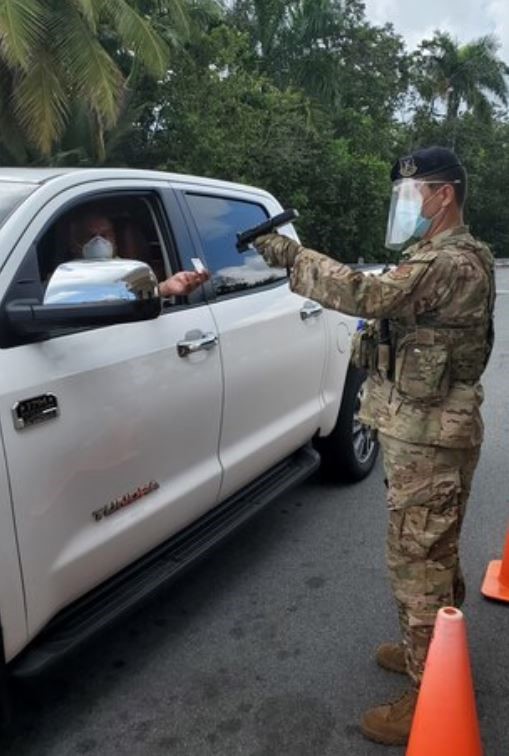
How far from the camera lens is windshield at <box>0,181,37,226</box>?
240 centimetres

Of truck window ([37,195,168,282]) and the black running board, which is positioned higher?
truck window ([37,195,168,282])

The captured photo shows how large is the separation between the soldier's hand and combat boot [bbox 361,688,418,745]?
1454 millimetres

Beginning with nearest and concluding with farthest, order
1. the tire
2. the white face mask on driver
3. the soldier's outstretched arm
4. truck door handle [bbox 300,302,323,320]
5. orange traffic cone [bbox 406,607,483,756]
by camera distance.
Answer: orange traffic cone [bbox 406,607,483,756]
the soldier's outstretched arm
the white face mask on driver
truck door handle [bbox 300,302,323,320]
the tire

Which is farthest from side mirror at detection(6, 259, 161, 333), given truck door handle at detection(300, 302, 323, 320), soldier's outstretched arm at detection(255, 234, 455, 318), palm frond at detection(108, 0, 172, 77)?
palm frond at detection(108, 0, 172, 77)

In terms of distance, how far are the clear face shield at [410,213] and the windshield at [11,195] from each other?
3.80 feet

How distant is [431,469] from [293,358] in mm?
1394

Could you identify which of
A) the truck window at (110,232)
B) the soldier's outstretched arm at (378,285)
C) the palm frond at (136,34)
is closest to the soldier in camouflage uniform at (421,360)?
the soldier's outstretched arm at (378,285)

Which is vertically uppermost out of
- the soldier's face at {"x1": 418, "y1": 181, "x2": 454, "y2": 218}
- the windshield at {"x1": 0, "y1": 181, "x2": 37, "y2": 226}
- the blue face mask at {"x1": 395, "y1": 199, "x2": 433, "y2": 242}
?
the windshield at {"x1": 0, "y1": 181, "x2": 37, "y2": 226}

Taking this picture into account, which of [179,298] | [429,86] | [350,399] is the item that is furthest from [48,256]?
[429,86]

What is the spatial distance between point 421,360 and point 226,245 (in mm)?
1354

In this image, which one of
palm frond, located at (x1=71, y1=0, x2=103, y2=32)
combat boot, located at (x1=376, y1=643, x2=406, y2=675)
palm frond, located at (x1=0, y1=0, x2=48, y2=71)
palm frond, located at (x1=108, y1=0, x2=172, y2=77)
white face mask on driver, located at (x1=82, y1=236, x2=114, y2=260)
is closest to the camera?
white face mask on driver, located at (x1=82, y1=236, x2=114, y2=260)

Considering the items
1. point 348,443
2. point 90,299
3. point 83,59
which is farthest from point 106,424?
point 83,59

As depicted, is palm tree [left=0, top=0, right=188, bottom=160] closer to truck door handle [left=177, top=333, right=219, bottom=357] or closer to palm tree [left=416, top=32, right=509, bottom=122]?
truck door handle [left=177, top=333, right=219, bottom=357]

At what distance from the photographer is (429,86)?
3212cm
